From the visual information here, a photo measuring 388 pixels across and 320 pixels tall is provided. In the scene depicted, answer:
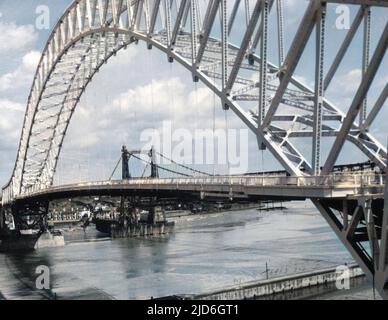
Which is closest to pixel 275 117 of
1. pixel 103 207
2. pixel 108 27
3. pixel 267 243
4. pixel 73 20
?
pixel 108 27

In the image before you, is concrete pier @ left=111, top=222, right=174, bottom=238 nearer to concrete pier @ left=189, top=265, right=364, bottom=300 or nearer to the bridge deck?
concrete pier @ left=189, top=265, right=364, bottom=300

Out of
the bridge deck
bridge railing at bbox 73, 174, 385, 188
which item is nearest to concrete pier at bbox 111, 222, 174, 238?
the bridge deck

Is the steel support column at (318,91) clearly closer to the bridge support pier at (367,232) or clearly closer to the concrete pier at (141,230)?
the bridge support pier at (367,232)

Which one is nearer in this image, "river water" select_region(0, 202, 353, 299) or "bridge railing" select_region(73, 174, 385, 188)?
"bridge railing" select_region(73, 174, 385, 188)

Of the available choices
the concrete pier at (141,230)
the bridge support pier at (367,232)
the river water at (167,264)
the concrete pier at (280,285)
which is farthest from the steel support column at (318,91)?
the concrete pier at (141,230)

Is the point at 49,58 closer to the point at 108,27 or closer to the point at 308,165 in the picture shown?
the point at 108,27
